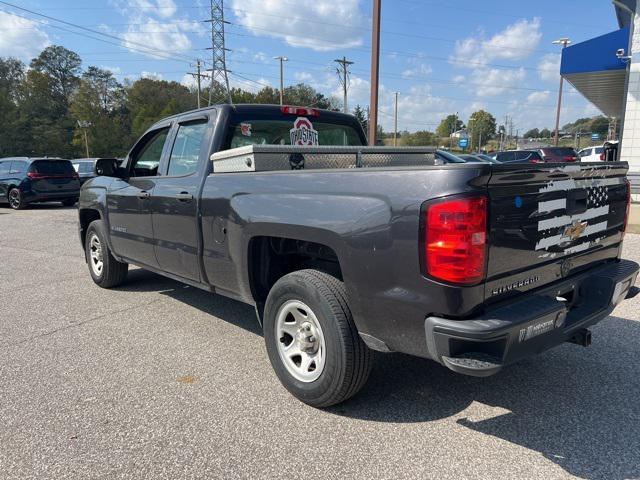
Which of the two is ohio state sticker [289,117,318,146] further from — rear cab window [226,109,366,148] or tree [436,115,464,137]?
tree [436,115,464,137]

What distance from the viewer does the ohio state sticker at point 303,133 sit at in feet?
14.3

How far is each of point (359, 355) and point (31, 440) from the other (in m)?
1.91

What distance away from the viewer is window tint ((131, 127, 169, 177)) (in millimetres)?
4707

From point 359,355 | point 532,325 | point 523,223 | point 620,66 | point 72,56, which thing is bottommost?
point 359,355

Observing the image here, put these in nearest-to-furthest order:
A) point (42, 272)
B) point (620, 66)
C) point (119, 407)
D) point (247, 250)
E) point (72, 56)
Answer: point (119, 407)
point (247, 250)
point (42, 272)
point (620, 66)
point (72, 56)

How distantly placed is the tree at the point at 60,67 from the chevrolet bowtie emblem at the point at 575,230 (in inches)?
3755

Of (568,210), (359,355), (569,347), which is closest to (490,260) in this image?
(568,210)

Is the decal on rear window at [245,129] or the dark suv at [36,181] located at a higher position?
the decal on rear window at [245,129]

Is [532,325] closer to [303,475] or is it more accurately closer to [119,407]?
[303,475]

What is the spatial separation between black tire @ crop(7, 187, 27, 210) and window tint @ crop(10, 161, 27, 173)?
632 mm

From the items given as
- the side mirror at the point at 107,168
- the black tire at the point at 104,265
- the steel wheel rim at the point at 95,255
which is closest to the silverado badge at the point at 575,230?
the side mirror at the point at 107,168

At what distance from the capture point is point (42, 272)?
6957 mm

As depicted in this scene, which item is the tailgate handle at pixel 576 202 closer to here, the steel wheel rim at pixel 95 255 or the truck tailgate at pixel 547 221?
the truck tailgate at pixel 547 221

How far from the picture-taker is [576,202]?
2771 millimetres
